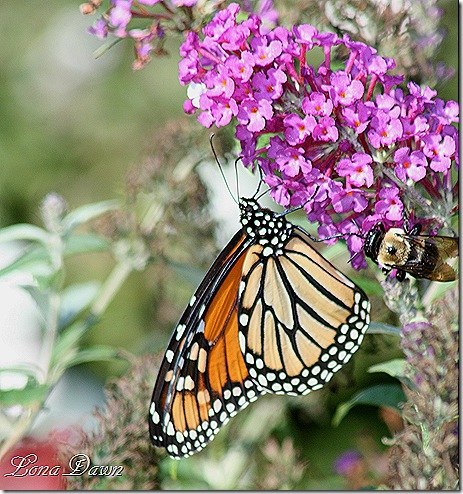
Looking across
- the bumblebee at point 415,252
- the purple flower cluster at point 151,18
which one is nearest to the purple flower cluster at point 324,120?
the bumblebee at point 415,252

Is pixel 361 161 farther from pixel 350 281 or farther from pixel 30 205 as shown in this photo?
pixel 30 205

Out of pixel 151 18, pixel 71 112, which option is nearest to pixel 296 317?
pixel 151 18

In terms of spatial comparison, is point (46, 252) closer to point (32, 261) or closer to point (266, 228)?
point (32, 261)

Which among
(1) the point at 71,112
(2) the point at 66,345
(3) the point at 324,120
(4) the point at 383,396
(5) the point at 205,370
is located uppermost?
(1) the point at 71,112

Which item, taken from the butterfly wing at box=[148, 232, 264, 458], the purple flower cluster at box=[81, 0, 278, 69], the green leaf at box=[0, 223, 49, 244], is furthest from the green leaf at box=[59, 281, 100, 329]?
the purple flower cluster at box=[81, 0, 278, 69]

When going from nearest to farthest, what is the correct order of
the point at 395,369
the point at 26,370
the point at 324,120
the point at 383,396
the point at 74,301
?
1. the point at 324,120
2. the point at 395,369
3. the point at 383,396
4. the point at 26,370
5. the point at 74,301

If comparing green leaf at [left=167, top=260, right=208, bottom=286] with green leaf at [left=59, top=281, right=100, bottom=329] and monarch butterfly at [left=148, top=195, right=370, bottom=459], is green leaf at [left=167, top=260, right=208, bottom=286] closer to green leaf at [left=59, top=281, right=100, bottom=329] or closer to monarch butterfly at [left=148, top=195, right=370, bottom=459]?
monarch butterfly at [left=148, top=195, right=370, bottom=459]
